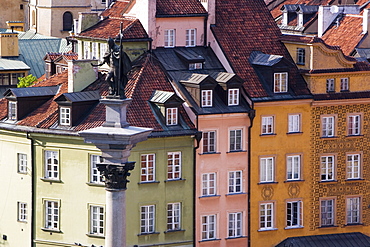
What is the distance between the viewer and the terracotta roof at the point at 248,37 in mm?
85438

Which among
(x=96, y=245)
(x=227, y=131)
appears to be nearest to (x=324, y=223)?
(x=227, y=131)

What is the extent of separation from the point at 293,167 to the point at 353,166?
3924mm

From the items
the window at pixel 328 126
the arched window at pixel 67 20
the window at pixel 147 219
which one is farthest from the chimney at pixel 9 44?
the window at pixel 147 219

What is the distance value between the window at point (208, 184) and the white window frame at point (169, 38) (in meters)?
7.87

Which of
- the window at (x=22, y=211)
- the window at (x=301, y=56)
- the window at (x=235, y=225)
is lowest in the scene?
the window at (x=235, y=225)

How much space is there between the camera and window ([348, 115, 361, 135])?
286 feet

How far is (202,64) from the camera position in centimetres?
8531

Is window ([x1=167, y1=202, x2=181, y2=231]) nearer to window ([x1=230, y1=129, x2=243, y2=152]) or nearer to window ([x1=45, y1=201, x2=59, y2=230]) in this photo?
window ([x1=230, y1=129, x2=243, y2=152])

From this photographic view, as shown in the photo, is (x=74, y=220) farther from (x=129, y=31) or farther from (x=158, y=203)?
(x=129, y=31)

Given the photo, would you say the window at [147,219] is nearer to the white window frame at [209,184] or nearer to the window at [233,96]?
the white window frame at [209,184]

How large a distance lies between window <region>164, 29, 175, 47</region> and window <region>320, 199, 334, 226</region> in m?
12.5

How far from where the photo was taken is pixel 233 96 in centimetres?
8338

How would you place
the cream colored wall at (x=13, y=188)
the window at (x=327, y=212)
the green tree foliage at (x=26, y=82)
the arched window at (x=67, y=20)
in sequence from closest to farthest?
the cream colored wall at (x=13, y=188) < the window at (x=327, y=212) < the green tree foliage at (x=26, y=82) < the arched window at (x=67, y=20)

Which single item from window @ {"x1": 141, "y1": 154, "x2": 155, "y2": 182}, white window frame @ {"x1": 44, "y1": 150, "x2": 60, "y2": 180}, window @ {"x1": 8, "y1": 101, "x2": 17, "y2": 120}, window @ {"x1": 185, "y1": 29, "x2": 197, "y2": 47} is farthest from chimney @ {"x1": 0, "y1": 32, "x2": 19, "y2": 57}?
window @ {"x1": 141, "y1": 154, "x2": 155, "y2": 182}
